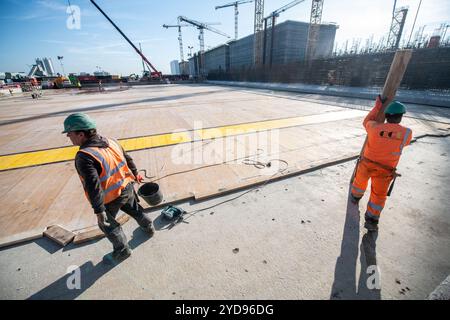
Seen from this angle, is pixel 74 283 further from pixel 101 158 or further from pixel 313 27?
pixel 313 27

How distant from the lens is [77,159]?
1.72 meters

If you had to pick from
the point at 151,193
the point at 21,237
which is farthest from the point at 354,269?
the point at 21,237

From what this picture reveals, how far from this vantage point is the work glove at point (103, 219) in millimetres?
1917

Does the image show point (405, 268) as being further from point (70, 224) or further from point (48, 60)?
point (48, 60)

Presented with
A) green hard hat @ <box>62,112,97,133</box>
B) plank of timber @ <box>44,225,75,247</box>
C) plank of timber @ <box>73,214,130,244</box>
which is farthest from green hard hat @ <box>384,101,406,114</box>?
plank of timber @ <box>44,225,75,247</box>

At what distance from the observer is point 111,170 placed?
78.4 inches

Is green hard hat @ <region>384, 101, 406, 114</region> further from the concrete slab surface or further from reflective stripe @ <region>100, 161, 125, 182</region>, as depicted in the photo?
reflective stripe @ <region>100, 161, 125, 182</region>

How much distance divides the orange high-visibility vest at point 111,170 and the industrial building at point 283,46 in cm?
4078

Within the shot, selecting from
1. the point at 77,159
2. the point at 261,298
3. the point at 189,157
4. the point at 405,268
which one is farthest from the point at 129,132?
the point at 405,268

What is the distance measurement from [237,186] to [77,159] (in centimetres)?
232

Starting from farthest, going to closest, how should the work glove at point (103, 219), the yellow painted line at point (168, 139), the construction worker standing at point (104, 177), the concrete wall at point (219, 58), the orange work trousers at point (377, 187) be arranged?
1. the concrete wall at point (219, 58)
2. the yellow painted line at point (168, 139)
3. the orange work trousers at point (377, 187)
4. the work glove at point (103, 219)
5. the construction worker standing at point (104, 177)

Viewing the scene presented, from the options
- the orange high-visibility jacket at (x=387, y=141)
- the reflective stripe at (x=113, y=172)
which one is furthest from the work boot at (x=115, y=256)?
the orange high-visibility jacket at (x=387, y=141)

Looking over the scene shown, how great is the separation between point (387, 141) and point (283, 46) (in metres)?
55.9

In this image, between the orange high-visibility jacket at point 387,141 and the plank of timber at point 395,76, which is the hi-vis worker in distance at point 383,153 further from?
the plank of timber at point 395,76
